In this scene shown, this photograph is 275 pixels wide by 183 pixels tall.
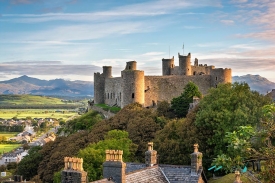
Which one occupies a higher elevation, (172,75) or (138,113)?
(172,75)

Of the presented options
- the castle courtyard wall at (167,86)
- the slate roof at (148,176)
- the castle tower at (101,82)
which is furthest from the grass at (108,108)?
the slate roof at (148,176)

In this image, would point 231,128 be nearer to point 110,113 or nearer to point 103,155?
point 103,155

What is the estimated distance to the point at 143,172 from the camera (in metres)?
23.0

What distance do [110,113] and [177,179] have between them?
144 ft

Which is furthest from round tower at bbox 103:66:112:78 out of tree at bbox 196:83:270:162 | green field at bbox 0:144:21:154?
green field at bbox 0:144:21:154

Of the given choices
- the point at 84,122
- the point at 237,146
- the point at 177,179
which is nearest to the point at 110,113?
the point at 84,122

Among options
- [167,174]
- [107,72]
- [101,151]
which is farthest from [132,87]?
[167,174]

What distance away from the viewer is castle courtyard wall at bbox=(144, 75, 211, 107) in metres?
67.2

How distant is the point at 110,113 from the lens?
67.4 metres

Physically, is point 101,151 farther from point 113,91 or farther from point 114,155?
point 113,91

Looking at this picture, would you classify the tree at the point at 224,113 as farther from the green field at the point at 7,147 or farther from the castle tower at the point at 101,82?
the green field at the point at 7,147

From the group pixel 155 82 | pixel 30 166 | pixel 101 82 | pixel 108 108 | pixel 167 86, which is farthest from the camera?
pixel 101 82

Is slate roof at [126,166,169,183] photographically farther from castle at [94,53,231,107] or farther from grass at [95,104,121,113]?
grass at [95,104,121,113]

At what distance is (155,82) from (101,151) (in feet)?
87.8
